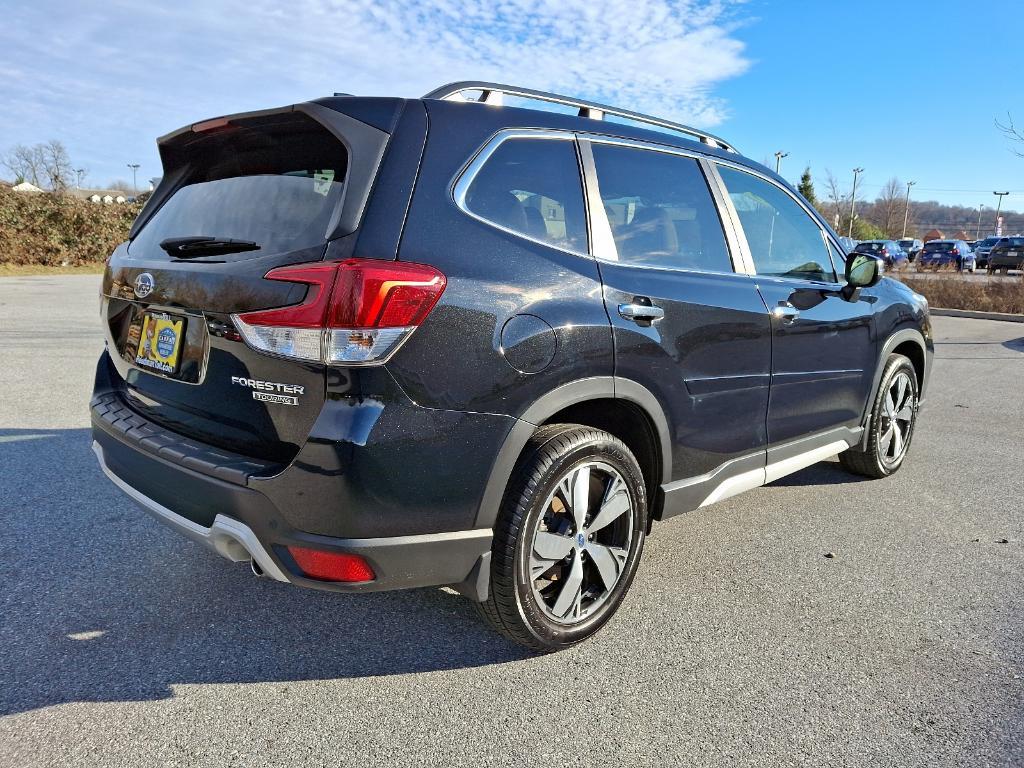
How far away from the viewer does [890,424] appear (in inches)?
187

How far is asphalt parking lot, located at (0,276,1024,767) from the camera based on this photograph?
86.6 inches

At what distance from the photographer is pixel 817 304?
150 inches

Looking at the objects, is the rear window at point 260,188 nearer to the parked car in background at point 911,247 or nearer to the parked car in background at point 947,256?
the parked car in background at point 947,256

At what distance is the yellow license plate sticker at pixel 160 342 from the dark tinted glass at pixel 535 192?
3.63 feet

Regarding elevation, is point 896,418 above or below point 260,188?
below

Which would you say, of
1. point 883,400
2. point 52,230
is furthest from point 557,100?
point 52,230

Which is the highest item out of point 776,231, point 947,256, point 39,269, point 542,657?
point 947,256

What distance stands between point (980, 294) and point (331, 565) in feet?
61.1

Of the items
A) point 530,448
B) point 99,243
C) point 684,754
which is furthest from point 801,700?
point 99,243

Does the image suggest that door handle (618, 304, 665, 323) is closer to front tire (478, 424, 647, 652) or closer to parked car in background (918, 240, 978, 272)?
front tire (478, 424, 647, 652)

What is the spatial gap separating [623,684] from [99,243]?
85.3 ft

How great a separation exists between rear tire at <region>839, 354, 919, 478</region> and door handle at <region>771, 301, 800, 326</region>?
1303mm

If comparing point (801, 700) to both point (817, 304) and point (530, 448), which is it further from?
point (817, 304)

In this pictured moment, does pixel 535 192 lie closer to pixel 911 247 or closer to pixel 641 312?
pixel 641 312
